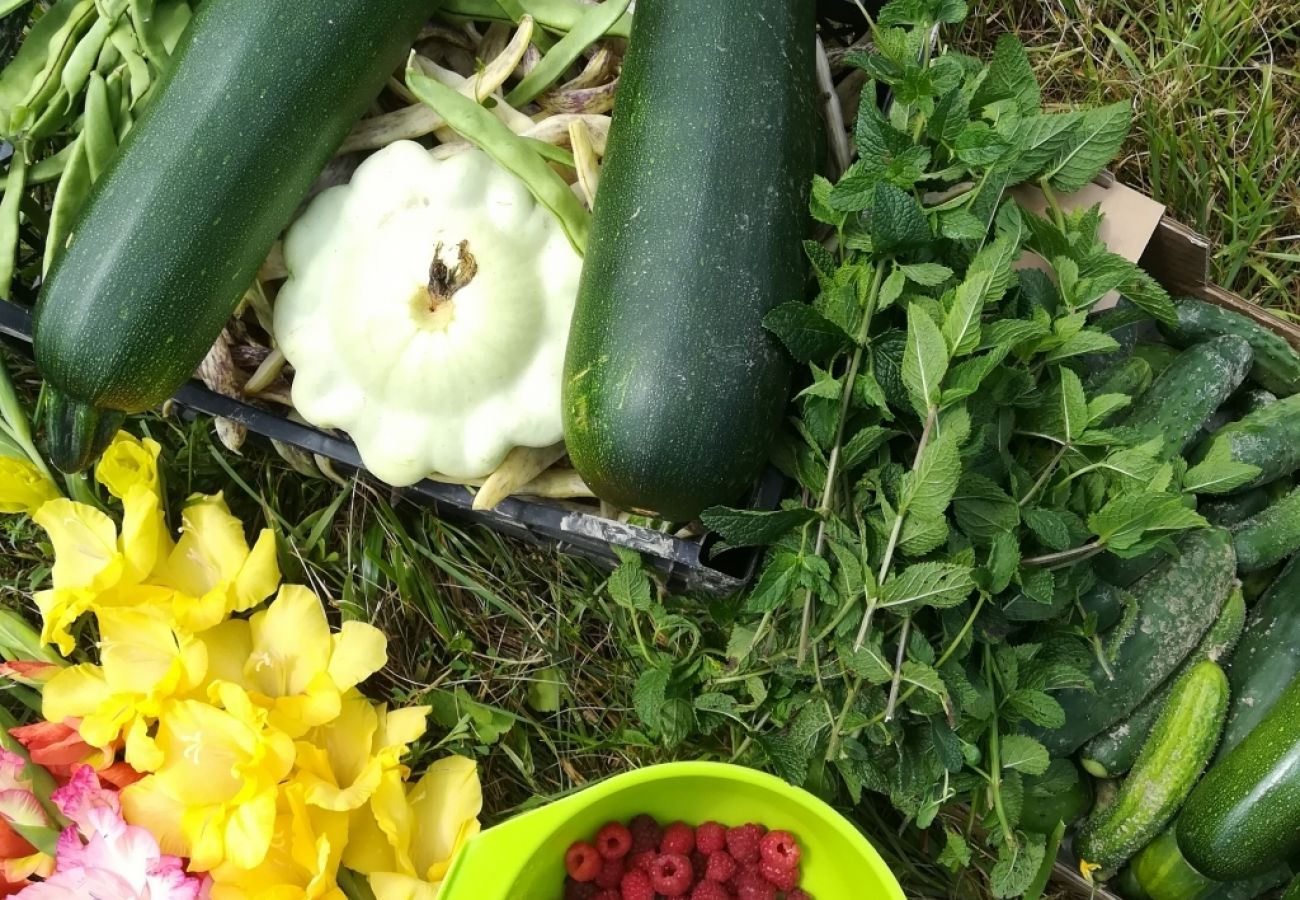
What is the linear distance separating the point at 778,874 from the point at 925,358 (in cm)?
65

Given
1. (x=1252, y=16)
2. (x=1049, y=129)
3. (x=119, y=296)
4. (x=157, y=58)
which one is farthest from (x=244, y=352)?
(x=1252, y=16)

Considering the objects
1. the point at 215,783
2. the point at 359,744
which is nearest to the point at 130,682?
the point at 215,783

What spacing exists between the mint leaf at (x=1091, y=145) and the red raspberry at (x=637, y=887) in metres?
0.92

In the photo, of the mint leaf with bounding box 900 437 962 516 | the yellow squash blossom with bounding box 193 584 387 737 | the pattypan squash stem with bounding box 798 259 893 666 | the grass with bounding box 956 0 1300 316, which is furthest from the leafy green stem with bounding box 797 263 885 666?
the grass with bounding box 956 0 1300 316

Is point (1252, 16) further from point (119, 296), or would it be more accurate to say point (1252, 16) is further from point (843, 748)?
point (119, 296)

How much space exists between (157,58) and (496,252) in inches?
18.6

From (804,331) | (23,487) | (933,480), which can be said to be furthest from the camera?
(23,487)

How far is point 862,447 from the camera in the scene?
1.05 metres

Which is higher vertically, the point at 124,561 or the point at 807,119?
the point at 807,119

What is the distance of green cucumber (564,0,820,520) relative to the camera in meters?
1.09

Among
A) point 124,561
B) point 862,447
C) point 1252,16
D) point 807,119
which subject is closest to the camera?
point 862,447

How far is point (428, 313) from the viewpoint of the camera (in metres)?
1.19

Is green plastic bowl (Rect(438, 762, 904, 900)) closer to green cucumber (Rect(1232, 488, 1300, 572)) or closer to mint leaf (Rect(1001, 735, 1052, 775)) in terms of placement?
mint leaf (Rect(1001, 735, 1052, 775))

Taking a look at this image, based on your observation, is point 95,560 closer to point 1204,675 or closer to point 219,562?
point 219,562
